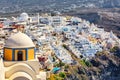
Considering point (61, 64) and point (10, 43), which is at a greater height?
point (10, 43)

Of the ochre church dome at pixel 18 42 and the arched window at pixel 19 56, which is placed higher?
the ochre church dome at pixel 18 42

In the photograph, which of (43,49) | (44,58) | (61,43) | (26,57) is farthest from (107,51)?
(26,57)

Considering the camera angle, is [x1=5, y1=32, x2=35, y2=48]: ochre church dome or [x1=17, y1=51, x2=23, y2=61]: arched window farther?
[x1=17, y1=51, x2=23, y2=61]: arched window

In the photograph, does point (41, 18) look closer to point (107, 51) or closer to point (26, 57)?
point (107, 51)

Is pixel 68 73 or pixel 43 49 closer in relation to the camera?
pixel 68 73

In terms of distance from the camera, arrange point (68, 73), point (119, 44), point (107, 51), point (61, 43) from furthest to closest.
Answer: point (119, 44), point (107, 51), point (61, 43), point (68, 73)

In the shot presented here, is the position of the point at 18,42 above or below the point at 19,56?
above

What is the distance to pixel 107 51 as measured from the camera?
72.5m

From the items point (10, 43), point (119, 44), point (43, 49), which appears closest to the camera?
point (10, 43)

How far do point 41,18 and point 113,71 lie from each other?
83.7 feet

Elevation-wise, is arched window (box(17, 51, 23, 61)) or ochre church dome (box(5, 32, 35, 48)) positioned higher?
ochre church dome (box(5, 32, 35, 48))

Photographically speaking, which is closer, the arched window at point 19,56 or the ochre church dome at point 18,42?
the ochre church dome at point 18,42

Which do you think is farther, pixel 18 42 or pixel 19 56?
pixel 19 56

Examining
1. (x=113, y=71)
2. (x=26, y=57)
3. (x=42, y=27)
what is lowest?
(x=113, y=71)
